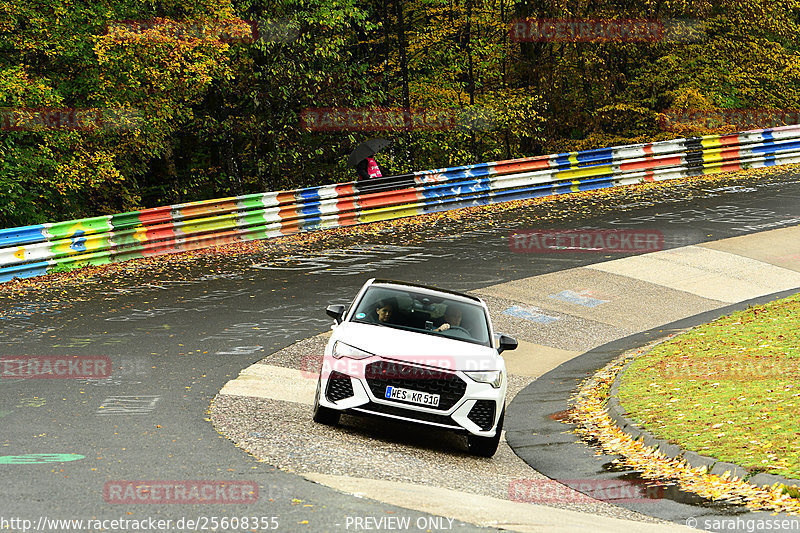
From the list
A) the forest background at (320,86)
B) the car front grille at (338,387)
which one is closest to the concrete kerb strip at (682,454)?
the car front grille at (338,387)

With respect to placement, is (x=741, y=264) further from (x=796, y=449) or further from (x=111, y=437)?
(x=111, y=437)

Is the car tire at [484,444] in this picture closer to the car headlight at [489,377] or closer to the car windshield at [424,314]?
the car headlight at [489,377]

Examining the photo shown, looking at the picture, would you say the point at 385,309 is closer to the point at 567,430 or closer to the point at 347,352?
the point at 347,352

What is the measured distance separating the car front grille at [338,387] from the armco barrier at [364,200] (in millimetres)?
10658

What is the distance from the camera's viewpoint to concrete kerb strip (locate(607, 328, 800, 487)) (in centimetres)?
857

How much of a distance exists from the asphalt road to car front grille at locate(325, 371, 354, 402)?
1.20 meters

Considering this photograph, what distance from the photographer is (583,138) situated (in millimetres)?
34906

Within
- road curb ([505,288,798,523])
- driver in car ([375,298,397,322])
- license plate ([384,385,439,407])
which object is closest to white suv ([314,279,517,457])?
license plate ([384,385,439,407])

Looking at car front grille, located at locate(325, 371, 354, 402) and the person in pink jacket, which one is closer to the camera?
car front grille, located at locate(325, 371, 354, 402)

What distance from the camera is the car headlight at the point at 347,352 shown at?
32.7 feet

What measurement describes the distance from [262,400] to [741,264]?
40.9 feet

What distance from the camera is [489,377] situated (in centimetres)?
1011

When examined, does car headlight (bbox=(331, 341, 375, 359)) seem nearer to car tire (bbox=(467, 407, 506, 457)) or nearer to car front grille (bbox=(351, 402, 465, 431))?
car front grille (bbox=(351, 402, 465, 431))

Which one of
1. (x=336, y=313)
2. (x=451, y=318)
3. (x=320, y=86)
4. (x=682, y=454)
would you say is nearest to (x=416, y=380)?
(x=451, y=318)
